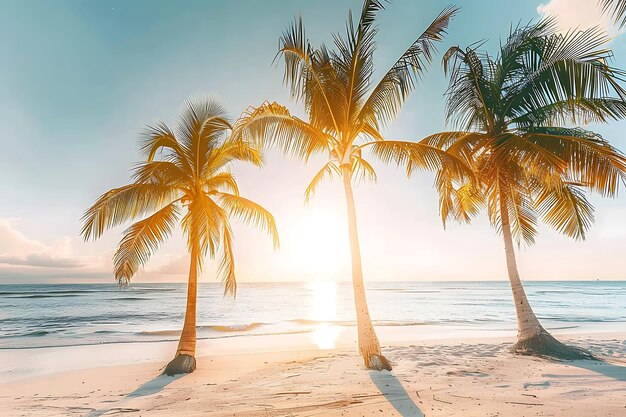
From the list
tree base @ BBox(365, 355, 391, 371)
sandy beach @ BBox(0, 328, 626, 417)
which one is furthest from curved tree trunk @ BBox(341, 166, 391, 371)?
sandy beach @ BBox(0, 328, 626, 417)

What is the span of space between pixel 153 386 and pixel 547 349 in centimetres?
939

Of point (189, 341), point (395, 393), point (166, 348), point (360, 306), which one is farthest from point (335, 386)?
point (166, 348)

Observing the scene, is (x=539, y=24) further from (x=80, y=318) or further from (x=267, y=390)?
(x=80, y=318)

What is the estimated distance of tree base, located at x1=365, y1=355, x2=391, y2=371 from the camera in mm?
8094

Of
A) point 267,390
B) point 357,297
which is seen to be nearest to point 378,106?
point 357,297

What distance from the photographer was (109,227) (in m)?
8.84

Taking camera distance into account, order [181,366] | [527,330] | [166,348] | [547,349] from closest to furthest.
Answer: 1. [181,366]
2. [547,349]
3. [527,330]
4. [166,348]

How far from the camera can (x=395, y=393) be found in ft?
21.0

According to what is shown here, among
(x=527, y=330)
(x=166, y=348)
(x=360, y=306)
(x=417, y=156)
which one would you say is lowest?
(x=166, y=348)

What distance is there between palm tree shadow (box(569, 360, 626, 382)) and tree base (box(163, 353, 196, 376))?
8.84 metres

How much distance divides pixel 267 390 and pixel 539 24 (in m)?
11.4

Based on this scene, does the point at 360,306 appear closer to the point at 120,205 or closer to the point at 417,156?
the point at 417,156

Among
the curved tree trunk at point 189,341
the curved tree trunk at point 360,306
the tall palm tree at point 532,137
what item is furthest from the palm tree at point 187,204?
the tall palm tree at point 532,137

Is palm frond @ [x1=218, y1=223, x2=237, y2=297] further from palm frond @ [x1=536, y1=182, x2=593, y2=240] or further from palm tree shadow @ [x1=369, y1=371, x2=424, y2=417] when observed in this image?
palm frond @ [x1=536, y1=182, x2=593, y2=240]
